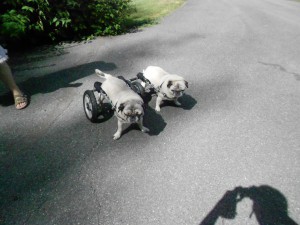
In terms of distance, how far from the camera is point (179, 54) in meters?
8.94

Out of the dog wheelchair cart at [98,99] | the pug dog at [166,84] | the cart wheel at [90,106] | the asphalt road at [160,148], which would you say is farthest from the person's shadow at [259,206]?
the cart wheel at [90,106]

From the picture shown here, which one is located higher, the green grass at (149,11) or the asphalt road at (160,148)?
the asphalt road at (160,148)

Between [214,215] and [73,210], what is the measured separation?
2.00 m

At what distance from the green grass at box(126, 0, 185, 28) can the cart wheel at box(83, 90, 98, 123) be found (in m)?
7.42

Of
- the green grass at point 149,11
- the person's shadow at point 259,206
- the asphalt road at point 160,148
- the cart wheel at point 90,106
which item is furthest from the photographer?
the green grass at point 149,11

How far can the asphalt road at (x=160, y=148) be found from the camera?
3684mm

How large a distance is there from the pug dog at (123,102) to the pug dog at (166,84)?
773mm

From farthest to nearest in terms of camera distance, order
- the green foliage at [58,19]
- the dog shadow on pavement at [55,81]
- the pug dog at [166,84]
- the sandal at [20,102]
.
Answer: the green foliage at [58,19], the dog shadow on pavement at [55,81], the sandal at [20,102], the pug dog at [166,84]

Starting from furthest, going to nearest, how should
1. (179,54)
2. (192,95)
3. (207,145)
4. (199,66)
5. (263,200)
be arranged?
(179,54), (199,66), (192,95), (207,145), (263,200)

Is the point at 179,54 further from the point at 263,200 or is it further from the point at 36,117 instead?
the point at 263,200

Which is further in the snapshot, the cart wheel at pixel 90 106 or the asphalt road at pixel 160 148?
the cart wheel at pixel 90 106

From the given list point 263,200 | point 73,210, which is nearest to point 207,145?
point 263,200

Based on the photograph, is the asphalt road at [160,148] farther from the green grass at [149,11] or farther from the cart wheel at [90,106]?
the green grass at [149,11]

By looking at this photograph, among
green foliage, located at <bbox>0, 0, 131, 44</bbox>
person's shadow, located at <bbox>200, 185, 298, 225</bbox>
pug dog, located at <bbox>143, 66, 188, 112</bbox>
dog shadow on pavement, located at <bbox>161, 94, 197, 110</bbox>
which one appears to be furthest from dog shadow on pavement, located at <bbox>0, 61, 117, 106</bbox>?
person's shadow, located at <bbox>200, 185, 298, 225</bbox>
